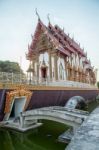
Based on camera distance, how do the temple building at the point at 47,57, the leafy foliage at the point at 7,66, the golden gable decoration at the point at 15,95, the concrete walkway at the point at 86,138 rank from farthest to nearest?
the leafy foliage at the point at 7,66 → the temple building at the point at 47,57 → the golden gable decoration at the point at 15,95 → the concrete walkway at the point at 86,138

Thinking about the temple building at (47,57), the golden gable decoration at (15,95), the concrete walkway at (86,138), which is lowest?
the concrete walkway at (86,138)

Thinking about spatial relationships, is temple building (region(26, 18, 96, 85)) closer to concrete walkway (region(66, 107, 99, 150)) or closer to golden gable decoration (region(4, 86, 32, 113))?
golden gable decoration (region(4, 86, 32, 113))

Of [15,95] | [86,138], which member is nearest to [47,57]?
[15,95]

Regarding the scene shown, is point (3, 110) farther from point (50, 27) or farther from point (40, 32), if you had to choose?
point (50, 27)

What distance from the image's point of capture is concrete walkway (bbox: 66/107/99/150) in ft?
22.0

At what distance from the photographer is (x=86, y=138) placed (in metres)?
7.41

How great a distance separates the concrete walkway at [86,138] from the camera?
263 inches

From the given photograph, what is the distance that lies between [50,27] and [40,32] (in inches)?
140

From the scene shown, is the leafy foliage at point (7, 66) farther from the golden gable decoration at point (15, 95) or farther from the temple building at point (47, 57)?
the golden gable decoration at point (15, 95)

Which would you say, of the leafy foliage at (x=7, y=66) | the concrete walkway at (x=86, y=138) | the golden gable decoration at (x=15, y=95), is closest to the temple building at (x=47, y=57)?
the golden gable decoration at (x=15, y=95)

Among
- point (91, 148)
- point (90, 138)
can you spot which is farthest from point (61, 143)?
point (91, 148)

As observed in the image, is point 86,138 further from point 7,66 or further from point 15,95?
point 7,66

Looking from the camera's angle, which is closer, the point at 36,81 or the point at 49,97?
the point at 36,81

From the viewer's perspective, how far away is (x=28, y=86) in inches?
677
